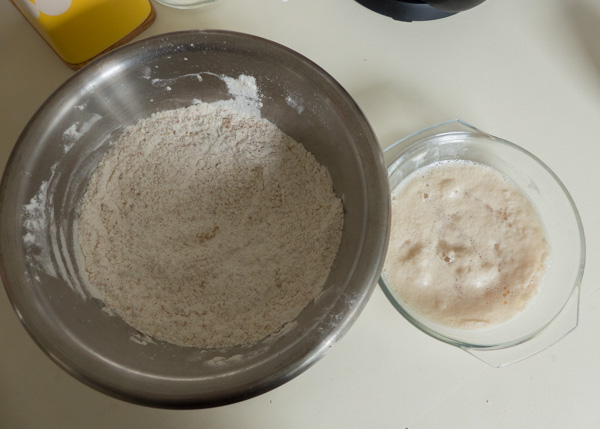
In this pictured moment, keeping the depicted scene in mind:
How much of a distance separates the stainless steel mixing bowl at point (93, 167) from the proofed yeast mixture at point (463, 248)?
0.49 feet

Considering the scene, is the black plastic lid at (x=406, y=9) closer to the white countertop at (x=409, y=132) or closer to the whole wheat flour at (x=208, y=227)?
the white countertop at (x=409, y=132)

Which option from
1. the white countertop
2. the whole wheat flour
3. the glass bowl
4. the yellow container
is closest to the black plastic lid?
the white countertop

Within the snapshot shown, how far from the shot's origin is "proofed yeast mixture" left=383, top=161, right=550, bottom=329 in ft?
2.83

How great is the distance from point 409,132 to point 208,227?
445 mm

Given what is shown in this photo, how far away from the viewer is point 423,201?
89 centimetres

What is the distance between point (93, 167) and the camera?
0.87 metres

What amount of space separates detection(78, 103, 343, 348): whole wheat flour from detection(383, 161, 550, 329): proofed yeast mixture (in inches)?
6.0

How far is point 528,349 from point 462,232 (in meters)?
0.26

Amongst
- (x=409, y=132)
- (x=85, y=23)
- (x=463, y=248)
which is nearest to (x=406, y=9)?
(x=409, y=132)

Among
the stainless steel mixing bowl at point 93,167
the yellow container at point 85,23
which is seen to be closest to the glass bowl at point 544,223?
the stainless steel mixing bowl at point 93,167

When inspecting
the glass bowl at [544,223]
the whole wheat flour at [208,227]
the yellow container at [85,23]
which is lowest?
the glass bowl at [544,223]

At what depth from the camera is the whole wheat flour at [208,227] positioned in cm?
81

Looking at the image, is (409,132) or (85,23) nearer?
(85,23)

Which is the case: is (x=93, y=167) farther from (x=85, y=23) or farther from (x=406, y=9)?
(x=406, y=9)
